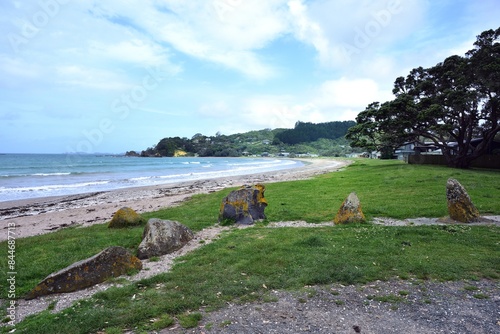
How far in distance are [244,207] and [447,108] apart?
98.0 ft

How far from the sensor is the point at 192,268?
23.5 feet

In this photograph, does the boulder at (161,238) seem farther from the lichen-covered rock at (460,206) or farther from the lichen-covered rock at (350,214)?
the lichen-covered rock at (460,206)

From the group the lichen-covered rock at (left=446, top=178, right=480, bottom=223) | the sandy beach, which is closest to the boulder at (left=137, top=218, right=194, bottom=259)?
the sandy beach

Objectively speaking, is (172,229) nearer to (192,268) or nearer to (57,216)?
(192,268)

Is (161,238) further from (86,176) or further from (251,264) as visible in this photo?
(86,176)

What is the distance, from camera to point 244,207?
492 inches

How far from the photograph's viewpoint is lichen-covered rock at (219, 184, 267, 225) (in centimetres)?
1241

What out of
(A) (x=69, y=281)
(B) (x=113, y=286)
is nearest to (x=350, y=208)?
(B) (x=113, y=286)

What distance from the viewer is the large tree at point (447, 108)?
2830 cm

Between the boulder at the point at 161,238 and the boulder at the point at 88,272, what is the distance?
3.59 feet

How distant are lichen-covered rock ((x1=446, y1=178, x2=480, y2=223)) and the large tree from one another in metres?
21.9

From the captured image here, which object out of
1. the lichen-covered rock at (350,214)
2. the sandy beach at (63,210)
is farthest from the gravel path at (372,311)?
the sandy beach at (63,210)

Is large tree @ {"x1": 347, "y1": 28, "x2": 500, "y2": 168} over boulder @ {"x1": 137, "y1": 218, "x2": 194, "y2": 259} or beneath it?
over

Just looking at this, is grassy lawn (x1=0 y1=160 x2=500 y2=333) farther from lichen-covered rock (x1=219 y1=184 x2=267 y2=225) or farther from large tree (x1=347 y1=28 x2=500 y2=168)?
large tree (x1=347 y1=28 x2=500 y2=168)
